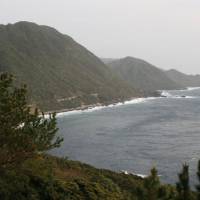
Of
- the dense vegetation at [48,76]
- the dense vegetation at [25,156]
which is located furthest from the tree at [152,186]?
the dense vegetation at [48,76]

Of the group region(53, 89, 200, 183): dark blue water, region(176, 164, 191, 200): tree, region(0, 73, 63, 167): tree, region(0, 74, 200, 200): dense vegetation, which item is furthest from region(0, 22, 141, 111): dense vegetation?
region(176, 164, 191, 200): tree

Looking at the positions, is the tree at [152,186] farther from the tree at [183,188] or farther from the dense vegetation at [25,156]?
the dense vegetation at [25,156]

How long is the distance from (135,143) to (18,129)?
2153 inches

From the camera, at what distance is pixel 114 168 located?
55.8 metres

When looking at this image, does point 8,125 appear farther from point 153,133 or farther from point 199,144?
point 153,133

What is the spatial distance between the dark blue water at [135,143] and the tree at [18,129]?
2890 cm

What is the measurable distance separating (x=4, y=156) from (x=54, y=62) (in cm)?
16924

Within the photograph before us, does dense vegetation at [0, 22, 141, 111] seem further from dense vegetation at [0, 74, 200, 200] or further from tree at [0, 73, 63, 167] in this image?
tree at [0, 73, 63, 167]

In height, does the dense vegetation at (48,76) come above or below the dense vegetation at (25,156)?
above

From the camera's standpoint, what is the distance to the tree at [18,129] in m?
21.5

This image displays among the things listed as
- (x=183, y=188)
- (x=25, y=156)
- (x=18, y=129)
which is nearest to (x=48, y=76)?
(x=18, y=129)

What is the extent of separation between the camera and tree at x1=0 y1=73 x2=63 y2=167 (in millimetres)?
21547

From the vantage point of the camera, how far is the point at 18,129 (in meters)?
22.3

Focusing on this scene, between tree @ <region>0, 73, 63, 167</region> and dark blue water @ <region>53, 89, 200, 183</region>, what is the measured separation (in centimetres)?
2890
